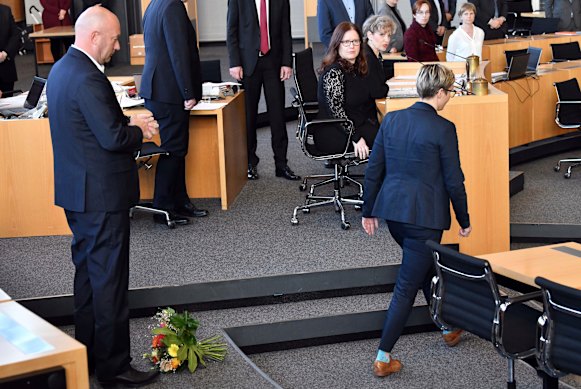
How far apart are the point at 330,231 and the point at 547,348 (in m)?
2.71

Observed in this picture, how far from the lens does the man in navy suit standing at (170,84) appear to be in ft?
22.6

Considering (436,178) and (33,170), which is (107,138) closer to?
(436,178)

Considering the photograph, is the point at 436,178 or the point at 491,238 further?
the point at 491,238

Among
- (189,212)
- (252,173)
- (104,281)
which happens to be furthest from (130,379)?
(252,173)

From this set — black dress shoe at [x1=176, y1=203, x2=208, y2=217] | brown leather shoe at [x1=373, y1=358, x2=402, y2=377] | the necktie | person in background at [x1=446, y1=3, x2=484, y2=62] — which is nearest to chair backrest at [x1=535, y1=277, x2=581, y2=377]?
brown leather shoe at [x1=373, y1=358, x2=402, y2=377]

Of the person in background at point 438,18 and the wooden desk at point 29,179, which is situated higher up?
the person in background at point 438,18

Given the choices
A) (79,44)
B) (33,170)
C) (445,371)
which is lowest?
(445,371)

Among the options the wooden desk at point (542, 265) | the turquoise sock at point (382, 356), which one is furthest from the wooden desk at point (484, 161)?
the turquoise sock at point (382, 356)

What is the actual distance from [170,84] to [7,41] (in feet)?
10.6

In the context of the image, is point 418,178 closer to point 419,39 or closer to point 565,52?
point 419,39

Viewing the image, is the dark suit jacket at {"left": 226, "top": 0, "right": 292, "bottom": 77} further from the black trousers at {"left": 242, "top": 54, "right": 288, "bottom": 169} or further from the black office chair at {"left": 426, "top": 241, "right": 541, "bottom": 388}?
the black office chair at {"left": 426, "top": 241, "right": 541, "bottom": 388}

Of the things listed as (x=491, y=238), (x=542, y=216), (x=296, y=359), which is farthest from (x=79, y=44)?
(x=542, y=216)

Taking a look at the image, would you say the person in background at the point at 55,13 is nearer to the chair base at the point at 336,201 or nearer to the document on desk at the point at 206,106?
the document on desk at the point at 206,106

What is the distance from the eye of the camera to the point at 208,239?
22.4 ft
